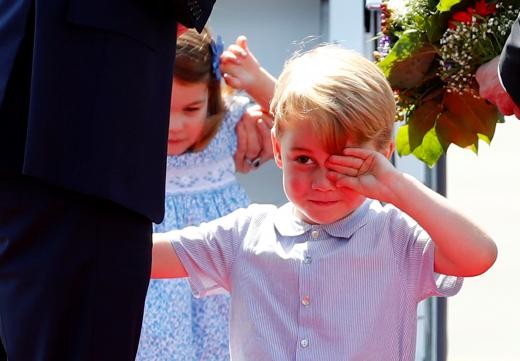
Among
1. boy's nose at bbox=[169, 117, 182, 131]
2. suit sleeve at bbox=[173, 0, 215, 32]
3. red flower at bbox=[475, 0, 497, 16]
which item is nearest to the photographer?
suit sleeve at bbox=[173, 0, 215, 32]

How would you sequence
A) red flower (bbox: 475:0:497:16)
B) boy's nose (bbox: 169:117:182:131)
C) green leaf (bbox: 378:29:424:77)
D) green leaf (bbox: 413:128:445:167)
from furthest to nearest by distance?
boy's nose (bbox: 169:117:182:131) → green leaf (bbox: 413:128:445:167) → green leaf (bbox: 378:29:424:77) → red flower (bbox: 475:0:497:16)

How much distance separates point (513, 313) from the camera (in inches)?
217

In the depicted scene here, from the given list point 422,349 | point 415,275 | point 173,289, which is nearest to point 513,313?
point 422,349

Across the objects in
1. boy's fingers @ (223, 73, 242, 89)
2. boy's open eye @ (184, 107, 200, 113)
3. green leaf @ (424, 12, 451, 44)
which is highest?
boy's fingers @ (223, 73, 242, 89)

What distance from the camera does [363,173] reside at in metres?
2.32

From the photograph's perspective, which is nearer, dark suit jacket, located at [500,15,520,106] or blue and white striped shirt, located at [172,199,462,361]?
dark suit jacket, located at [500,15,520,106]

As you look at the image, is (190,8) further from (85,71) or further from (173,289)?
(173,289)

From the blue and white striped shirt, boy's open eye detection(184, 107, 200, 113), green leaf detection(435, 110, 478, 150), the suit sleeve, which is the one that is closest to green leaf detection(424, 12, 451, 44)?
green leaf detection(435, 110, 478, 150)

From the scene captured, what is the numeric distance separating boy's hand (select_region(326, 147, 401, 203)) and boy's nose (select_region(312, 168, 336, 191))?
11 mm

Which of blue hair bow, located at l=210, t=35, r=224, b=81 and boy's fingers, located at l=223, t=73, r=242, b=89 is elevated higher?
blue hair bow, located at l=210, t=35, r=224, b=81

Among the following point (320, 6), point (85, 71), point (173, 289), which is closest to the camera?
point (85, 71)

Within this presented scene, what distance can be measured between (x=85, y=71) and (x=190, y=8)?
258 millimetres

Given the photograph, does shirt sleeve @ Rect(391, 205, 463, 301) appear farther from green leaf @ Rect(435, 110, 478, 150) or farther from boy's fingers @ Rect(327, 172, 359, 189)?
green leaf @ Rect(435, 110, 478, 150)

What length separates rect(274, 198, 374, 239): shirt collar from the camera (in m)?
2.42
